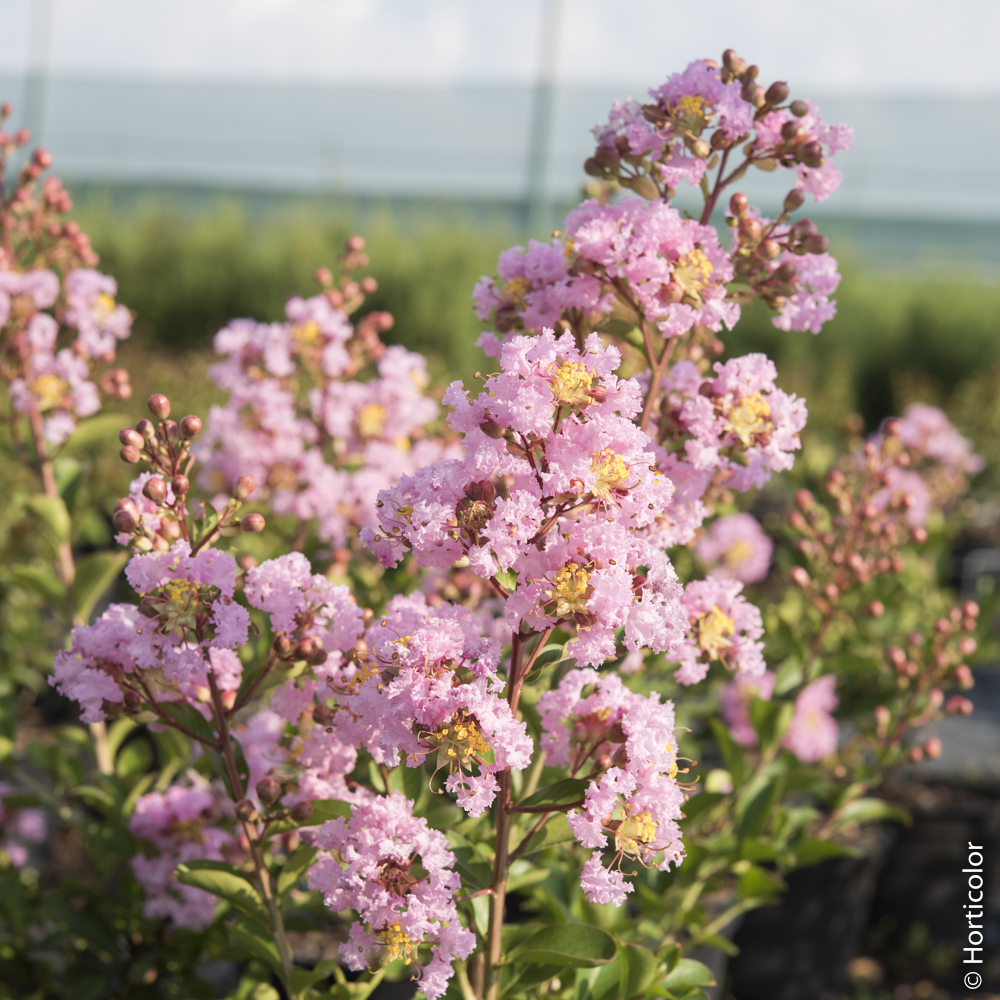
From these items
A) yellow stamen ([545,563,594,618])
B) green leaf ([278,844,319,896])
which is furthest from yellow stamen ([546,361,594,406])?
green leaf ([278,844,319,896])

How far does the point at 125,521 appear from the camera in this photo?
1.12 m

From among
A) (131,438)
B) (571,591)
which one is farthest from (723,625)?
(131,438)

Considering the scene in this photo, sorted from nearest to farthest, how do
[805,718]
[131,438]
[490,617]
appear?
[131,438]
[490,617]
[805,718]

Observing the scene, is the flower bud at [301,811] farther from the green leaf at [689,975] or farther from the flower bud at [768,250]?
the flower bud at [768,250]

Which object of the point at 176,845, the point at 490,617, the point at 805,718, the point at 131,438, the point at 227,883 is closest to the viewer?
the point at 131,438

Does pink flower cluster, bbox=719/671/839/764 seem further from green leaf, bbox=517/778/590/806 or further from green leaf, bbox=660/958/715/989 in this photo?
green leaf, bbox=517/778/590/806

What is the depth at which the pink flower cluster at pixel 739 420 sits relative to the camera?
128 centimetres

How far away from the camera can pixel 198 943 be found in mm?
1684

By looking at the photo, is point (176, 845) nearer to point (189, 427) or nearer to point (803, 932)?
point (189, 427)

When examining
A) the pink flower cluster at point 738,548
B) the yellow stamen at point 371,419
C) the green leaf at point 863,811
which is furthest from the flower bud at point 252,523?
the pink flower cluster at point 738,548

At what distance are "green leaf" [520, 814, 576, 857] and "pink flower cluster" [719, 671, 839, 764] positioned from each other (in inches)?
55.6

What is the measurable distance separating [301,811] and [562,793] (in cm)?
28

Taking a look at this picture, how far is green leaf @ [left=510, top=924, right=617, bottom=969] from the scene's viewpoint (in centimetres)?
113

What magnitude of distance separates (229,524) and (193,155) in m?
15.0
